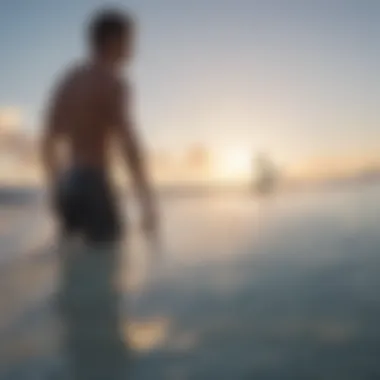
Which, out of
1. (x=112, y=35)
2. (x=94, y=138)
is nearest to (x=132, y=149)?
(x=94, y=138)

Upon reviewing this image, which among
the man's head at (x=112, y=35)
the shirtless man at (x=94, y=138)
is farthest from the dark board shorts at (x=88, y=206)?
the man's head at (x=112, y=35)

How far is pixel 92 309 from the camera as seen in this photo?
1174mm

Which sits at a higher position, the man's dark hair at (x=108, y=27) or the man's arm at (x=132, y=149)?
the man's dark hair at (x=108, y=27)

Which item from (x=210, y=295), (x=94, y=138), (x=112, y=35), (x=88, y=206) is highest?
(x=112, y=35)

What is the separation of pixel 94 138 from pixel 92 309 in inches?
12.6

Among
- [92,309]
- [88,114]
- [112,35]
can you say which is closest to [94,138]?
[88,114]

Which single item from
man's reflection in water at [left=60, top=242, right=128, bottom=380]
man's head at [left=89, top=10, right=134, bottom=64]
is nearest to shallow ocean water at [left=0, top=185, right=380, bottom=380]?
man's reflection in water at [left=60, top=242, right=128, bottom=380]

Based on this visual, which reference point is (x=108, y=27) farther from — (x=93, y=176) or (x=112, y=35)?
(x=93, y=176)

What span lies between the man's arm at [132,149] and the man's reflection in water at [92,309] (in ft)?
0.32

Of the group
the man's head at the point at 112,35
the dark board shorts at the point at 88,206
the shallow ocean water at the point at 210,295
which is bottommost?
the shallow ocean water at the point at 210,295

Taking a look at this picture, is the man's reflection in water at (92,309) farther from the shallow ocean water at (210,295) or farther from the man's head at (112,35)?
the man's head at (112,35)

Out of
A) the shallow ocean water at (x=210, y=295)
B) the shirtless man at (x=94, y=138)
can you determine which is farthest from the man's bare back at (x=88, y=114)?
the shallow ocean water at (x=210, y=295)

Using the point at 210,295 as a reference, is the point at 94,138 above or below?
above

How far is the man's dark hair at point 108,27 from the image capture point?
1.18m
